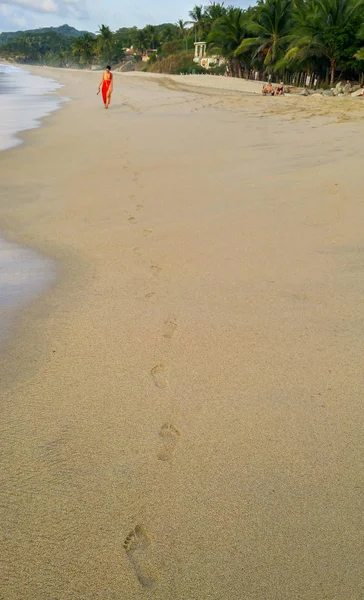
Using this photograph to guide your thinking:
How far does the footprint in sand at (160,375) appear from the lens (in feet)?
7.71

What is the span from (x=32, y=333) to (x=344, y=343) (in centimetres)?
179

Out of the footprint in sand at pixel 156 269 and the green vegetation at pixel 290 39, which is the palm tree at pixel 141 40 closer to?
the green vegetation at pixel 290 39

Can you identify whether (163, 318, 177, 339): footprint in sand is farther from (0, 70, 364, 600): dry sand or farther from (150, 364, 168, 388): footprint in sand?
(150, 364, 168, 388): footprint in sand

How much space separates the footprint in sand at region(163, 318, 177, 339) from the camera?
109 inches

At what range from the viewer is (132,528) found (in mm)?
1613

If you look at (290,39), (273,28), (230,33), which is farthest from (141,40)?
(290,39)

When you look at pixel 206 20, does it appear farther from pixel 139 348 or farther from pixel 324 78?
pixel 139 348

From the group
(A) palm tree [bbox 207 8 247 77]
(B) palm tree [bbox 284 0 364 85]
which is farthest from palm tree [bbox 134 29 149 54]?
(B) palm tree [bbox 284 0 364 85]

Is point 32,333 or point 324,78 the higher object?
point 324,78

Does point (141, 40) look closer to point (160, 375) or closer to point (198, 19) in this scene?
point (198, 19)

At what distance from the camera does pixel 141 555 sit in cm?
152

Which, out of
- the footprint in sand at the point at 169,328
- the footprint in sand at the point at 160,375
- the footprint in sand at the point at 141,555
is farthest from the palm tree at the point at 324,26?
the footprint in sand at the point at 141,555

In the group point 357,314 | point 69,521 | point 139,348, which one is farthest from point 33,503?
point 357,314

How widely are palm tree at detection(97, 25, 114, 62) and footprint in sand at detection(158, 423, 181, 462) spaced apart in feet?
332
